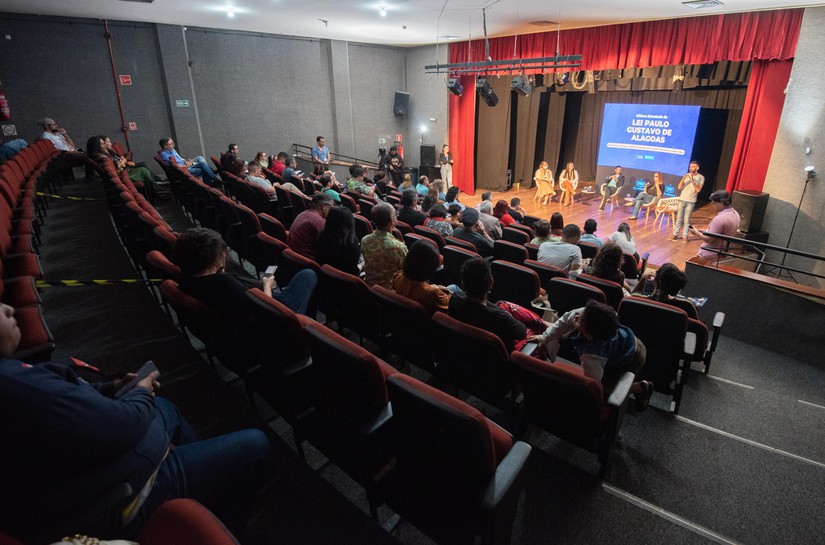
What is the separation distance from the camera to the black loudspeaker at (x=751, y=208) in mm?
6637

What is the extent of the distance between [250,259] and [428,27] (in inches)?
291

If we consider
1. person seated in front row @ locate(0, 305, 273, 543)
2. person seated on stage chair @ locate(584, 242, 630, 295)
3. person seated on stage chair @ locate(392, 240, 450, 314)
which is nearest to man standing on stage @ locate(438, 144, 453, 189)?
person seated on stage chair @ locate(584, 242, 630, 295)

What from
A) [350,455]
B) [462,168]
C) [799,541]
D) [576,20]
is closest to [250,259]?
[350,455]

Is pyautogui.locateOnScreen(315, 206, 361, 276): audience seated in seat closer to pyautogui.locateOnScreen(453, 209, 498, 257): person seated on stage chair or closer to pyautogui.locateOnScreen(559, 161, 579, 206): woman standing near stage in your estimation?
pyautogui.locateOnScreen(453, 209, 498, 257): person seated on stage chair

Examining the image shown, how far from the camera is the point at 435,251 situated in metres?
2.71

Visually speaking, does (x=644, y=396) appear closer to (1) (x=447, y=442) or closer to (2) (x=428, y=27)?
(1) (x=447, y=442)

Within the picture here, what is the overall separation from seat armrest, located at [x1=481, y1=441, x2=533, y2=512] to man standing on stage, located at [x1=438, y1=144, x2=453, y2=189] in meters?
11.4

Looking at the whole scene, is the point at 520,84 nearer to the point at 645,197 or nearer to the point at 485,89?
the point at 485,89

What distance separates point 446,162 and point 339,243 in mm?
9267

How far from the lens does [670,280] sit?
3.14 meters

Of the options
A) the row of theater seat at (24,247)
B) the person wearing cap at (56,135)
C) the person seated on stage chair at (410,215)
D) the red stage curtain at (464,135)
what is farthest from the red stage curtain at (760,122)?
the person wearing cap at (56,135)

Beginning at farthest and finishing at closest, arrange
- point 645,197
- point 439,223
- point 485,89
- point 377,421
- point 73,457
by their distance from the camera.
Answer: point 645,197 < point 485,89 < point 439,223 < point 377,421 < point 73,457

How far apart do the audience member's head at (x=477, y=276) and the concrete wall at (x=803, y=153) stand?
640 centimetres

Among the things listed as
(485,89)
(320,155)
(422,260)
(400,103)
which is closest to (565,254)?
(422,260)
